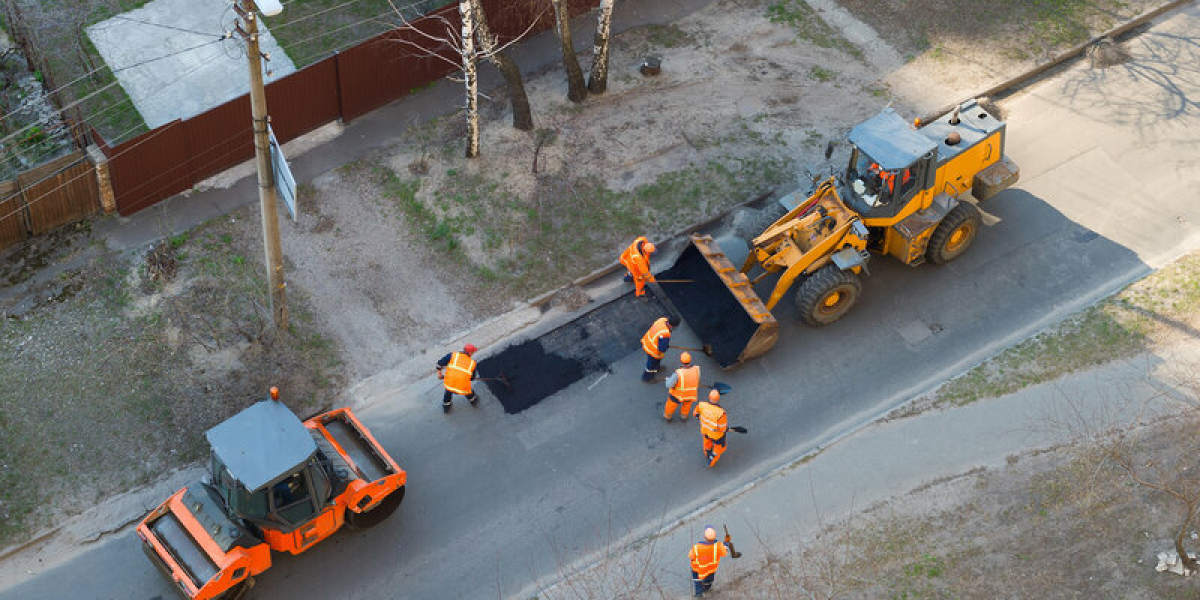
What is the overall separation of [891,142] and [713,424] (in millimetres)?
5319

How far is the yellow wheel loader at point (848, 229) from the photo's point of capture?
17875mm

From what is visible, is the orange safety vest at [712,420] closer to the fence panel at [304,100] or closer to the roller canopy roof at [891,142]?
the roller canopy roof at [891,142]

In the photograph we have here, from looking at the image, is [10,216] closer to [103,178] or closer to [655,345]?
[103,178]

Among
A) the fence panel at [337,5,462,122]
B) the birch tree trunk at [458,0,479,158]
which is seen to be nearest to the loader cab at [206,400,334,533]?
the birch tree trunk at [458,0,479,158]

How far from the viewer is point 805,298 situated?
17984mm

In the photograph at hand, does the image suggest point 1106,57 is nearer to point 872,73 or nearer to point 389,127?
point 872,73

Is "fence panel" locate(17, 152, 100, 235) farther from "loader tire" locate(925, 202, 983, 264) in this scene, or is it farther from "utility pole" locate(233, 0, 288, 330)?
"loader tire" locate(925, 202, 983, 264)

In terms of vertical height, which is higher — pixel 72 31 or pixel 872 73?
pixel 72 31

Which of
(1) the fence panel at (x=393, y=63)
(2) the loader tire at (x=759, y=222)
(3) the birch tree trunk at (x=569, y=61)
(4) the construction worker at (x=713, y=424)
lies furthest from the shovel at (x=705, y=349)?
(1) the fence panel at (x=393, y=63)

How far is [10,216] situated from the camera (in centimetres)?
1919

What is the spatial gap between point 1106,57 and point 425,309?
548 inches

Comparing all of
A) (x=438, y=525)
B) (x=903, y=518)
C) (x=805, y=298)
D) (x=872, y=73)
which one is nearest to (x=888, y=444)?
(x=903, y=518)

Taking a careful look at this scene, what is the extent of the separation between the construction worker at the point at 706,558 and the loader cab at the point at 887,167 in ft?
20.0

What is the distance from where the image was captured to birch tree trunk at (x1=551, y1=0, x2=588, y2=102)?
68.9 ft
